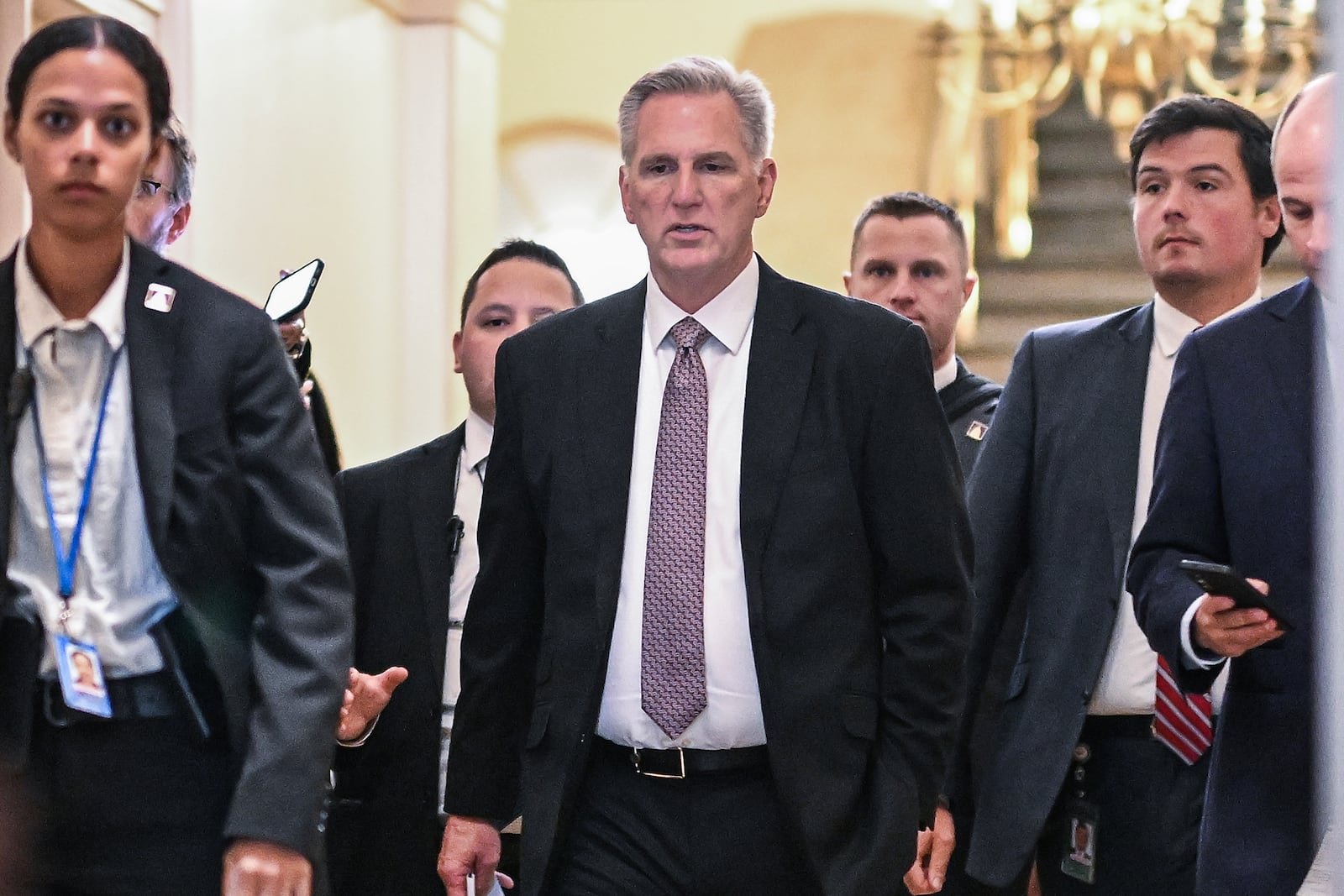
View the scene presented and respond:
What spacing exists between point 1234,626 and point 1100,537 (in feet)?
3.81

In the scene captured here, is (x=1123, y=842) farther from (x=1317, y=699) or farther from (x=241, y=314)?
(x=241, y=314)

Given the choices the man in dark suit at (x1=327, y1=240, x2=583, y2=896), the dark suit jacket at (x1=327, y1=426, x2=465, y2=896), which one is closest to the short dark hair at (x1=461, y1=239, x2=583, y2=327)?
the man in dark suit at (x1=327, y1=240, x2=583, y2=896)

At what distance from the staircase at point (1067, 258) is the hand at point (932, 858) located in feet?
22.9

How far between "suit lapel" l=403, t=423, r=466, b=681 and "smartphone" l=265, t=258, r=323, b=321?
0.58m

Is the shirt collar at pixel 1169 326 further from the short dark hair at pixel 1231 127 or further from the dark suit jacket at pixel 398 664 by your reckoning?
the dark suit jacket at pixel 398 664

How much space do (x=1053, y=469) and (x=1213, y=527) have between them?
98cm

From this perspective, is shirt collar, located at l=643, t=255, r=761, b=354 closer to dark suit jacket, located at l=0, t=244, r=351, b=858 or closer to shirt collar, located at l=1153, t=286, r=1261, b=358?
dark suit jacket, located at l=0, t=244, r=351, b=858

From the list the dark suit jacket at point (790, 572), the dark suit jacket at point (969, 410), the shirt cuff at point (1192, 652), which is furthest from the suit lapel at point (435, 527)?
the shirt cuff at point (1192, 652)

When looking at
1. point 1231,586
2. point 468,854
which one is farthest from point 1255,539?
point 468,854

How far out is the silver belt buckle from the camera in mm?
2842

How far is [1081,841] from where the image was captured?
374cm

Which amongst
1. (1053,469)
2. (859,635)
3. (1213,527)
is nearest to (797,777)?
(859,635)

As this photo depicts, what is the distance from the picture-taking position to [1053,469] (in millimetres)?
3854

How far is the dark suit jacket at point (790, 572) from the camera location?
2859 mm
